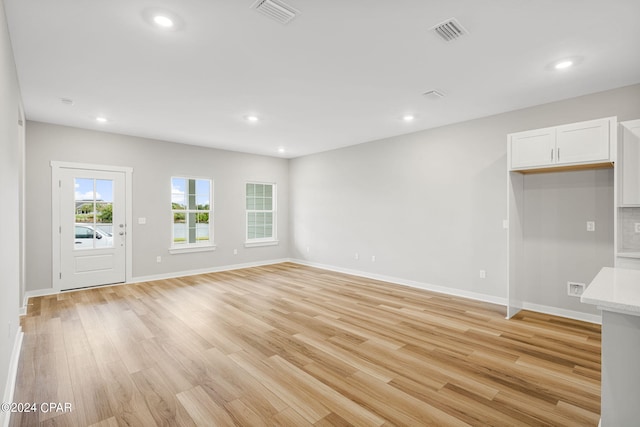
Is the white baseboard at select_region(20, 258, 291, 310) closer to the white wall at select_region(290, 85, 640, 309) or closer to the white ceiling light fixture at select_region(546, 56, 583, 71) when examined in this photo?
the white wall at select_region(290, 85, 640, 309)

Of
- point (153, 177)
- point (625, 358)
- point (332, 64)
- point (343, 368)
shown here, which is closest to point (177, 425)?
point (343, 368)

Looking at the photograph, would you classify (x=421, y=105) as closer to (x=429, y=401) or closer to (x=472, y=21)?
(x=472, y=21)

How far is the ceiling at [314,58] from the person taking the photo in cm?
217

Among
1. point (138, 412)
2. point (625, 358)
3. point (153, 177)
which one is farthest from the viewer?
point (153, 177)

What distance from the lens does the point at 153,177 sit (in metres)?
5.91

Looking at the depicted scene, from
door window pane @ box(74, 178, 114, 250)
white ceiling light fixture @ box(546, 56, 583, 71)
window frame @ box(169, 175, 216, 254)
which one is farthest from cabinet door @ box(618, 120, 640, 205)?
door window pane @ box(74, 178, 114, 250)

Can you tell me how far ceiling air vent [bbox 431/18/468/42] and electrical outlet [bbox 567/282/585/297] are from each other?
337cm

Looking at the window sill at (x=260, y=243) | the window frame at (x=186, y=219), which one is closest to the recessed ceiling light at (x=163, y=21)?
the window frame at (x=186, y=219)

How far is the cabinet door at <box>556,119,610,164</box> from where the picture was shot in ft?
10.4

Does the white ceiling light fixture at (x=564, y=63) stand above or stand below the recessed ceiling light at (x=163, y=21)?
below

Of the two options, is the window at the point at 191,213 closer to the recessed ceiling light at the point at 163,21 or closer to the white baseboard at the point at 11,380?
the white baseboard at the point at 11,380

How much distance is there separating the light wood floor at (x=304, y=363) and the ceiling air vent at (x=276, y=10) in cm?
278

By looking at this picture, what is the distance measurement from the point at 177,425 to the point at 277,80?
3.17 metres

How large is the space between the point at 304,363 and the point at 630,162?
3.80 m
